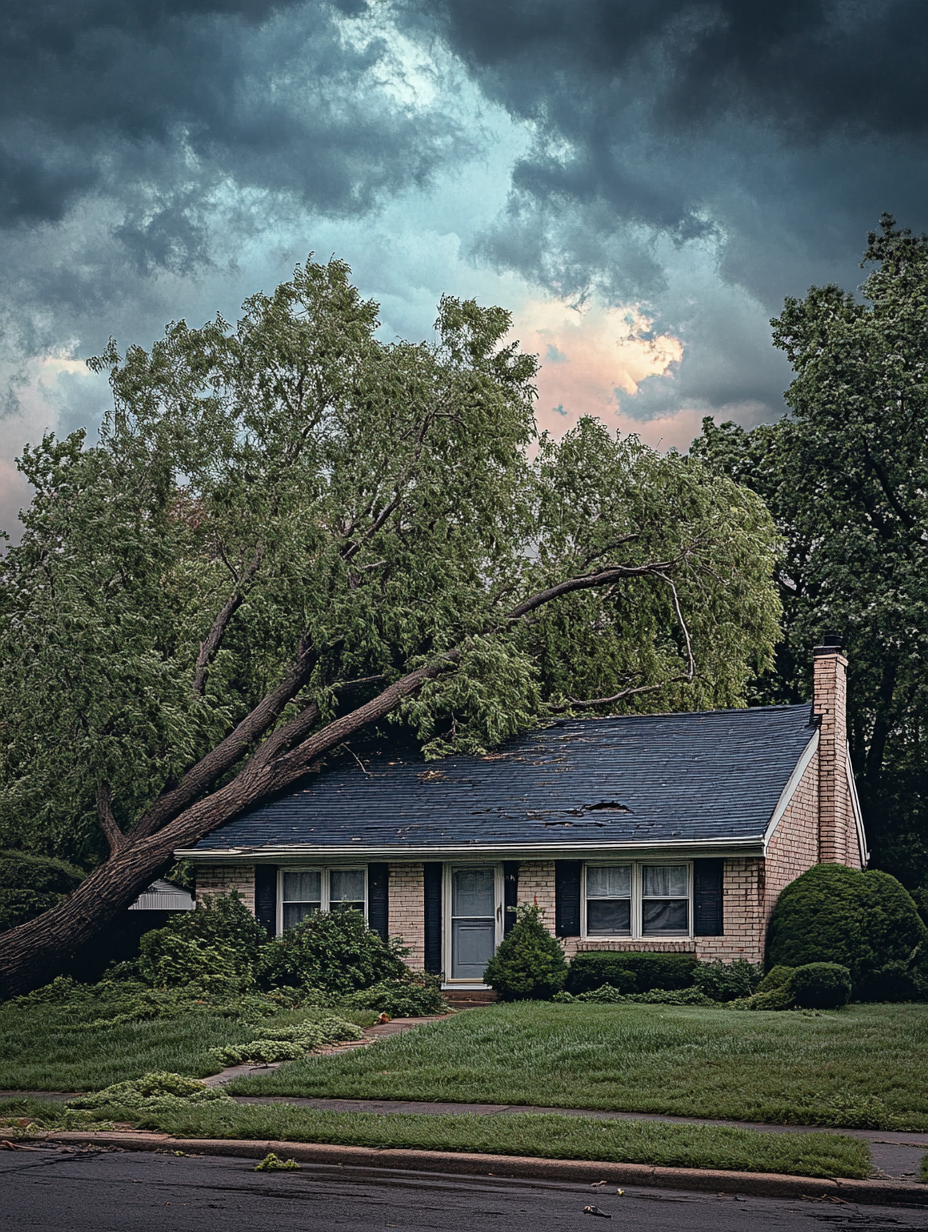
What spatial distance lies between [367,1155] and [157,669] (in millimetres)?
15856

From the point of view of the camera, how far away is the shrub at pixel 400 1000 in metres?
19.5

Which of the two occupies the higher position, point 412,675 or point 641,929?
point 412,675

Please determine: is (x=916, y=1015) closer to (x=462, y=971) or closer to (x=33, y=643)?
(x=462, y=971)

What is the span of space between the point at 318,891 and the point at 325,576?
22.2 ft

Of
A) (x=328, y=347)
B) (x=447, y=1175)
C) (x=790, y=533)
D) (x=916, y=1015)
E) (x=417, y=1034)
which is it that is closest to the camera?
(x=447, y=1175)

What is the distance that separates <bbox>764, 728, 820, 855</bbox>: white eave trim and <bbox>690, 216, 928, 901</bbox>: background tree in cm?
1051

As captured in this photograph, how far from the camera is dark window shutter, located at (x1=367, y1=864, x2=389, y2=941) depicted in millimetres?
23453

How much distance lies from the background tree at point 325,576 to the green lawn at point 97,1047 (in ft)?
21.5

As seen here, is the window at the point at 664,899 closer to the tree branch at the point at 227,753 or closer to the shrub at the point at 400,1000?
the shrub at the point at 400,1000

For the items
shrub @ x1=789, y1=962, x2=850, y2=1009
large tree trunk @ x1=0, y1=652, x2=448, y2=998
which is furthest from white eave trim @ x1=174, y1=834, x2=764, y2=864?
shrub @ x1=789, y1=962, x2=850, y2=1009

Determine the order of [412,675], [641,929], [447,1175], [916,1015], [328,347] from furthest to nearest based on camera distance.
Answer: [328,347]
[412,675]
[641,929]
[916,1015]
[447,1175]

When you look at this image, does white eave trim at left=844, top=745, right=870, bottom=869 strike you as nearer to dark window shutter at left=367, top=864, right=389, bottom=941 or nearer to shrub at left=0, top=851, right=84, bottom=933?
dark window shutter at left=367, top=864, right=389, bottom=941

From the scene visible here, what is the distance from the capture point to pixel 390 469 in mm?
28781

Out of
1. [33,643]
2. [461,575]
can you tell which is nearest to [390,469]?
[461,575]
